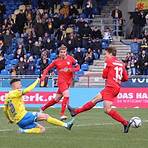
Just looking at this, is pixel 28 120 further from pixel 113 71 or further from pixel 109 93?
pixel 113 71

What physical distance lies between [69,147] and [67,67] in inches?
320

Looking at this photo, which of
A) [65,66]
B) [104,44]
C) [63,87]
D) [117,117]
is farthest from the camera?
[104,44]

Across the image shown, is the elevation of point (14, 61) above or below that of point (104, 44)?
below

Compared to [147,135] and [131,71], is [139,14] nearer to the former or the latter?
[131,71]

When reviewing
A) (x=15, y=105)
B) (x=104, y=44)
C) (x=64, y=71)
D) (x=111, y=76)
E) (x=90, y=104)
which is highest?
(x=111, y=76)

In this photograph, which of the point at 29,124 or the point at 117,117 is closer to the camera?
the point at 29,124

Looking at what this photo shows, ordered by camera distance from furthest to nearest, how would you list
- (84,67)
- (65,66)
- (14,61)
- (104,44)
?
(104,44)
(14,61)
(84,67)
(65,66)

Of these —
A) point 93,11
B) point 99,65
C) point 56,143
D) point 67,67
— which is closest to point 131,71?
point 99,65

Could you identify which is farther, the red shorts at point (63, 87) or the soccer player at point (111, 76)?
the red shorts at point (63, 87)

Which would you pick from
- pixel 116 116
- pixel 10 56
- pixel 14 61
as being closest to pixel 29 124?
pixel 116 116

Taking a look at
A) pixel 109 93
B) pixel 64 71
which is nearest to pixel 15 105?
pixel 109 93

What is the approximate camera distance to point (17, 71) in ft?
110

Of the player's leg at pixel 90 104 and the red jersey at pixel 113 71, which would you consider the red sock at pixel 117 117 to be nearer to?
the player's leg at pixel 90 104

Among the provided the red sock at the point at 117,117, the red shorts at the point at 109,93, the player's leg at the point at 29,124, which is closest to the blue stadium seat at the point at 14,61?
the red shorts at the point at 109,93
